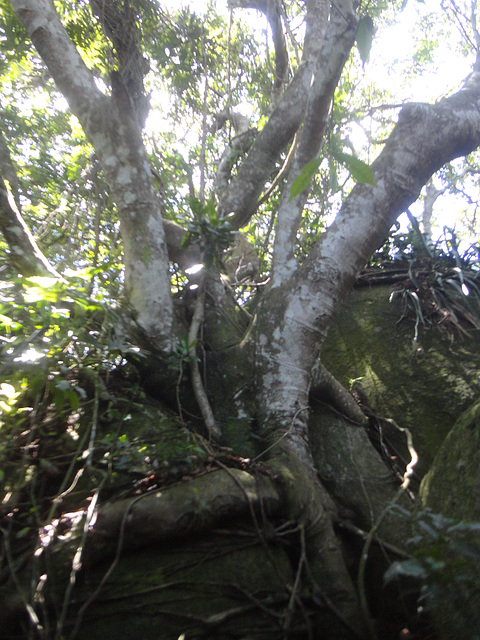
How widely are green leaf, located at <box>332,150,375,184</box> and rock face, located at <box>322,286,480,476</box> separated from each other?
2373mm

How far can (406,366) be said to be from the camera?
3180 millimetres

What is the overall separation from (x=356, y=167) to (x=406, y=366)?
265 centimetres

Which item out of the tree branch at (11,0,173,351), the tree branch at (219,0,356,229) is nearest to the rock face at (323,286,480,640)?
the tree branch at (219,0,356,229)

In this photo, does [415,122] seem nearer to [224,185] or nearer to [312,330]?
[312,330]

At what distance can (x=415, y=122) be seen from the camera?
2.72 m

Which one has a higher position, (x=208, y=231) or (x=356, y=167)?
(x=208, y=231)

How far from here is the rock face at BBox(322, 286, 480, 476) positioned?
2795mm

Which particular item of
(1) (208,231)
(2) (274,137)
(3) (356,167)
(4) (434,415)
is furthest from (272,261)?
(3) (356,167)

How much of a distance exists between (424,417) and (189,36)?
16.7 ft

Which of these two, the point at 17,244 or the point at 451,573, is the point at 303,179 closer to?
the point at 451,573

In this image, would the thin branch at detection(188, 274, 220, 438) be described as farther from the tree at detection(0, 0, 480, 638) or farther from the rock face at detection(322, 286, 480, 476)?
the rock face at detection(322, 286, 480, 476)

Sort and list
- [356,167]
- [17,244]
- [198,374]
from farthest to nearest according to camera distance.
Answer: [198,374]
[17,244]
[356,167]

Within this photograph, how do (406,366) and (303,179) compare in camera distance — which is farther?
(406,366)

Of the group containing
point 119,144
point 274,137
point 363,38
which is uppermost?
point 274,137
